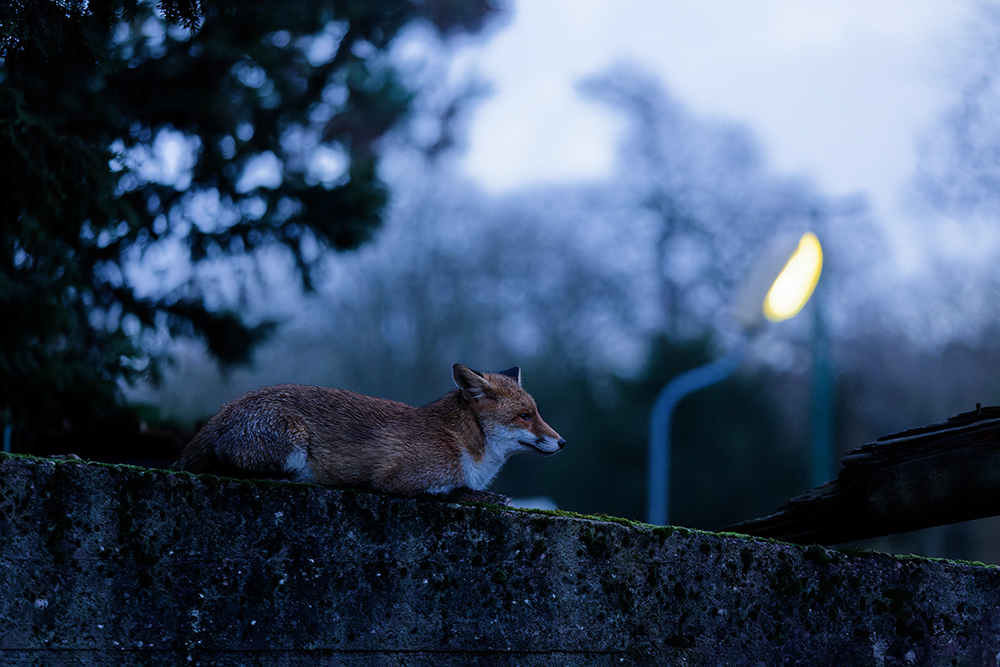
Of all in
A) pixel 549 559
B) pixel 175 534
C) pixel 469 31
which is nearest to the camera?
pixel 175 534

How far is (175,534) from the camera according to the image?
2.76 metres

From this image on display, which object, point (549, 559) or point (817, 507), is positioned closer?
point (549, 559)

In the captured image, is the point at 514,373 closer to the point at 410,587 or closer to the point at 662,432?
the point at 410,587

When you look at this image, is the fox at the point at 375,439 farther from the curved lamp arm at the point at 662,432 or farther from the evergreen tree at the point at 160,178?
the curved lamp arm at the point at 662,432

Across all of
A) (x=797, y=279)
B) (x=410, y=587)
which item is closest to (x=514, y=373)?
(x=410, y=587)

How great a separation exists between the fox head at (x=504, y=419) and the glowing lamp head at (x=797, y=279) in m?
4.67

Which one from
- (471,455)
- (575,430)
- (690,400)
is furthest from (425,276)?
(471,455)

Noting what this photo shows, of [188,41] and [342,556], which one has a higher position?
[188,41]

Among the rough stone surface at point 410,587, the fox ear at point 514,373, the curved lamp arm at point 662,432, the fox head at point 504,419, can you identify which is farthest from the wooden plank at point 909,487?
the curved lamp arm at point 662,432

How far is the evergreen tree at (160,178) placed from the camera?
563 cm

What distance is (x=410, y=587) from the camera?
2.92m

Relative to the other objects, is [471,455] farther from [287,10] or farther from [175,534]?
[287,10]

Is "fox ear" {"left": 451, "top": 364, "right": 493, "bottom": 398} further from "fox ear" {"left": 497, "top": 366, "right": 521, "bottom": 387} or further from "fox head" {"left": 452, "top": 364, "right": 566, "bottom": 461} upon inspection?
"fox ear" {"left": 497, "top": 366, "right": 521, "bottom": 387}

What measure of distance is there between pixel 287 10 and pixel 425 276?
1874 cm
